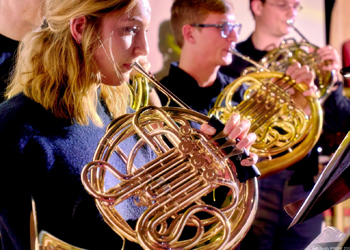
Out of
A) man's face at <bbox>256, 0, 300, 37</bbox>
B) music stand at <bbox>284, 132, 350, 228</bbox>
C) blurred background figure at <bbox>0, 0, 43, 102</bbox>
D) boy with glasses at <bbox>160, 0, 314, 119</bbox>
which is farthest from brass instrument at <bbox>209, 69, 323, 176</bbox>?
blurred background figure at <bbox>0, 0, 43, 102</bbox>

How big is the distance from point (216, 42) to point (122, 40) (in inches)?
29.4

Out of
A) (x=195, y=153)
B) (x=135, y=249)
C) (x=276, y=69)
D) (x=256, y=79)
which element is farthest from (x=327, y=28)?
(x=135, y=249)

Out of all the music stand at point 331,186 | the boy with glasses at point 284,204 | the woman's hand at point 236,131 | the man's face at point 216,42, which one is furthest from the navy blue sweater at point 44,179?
the boy with glasses at point 284,204

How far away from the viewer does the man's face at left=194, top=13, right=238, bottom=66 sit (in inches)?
66.3

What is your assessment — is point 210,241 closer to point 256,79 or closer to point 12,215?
point 12,215

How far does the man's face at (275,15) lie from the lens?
6.59 ft

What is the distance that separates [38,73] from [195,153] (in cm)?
48

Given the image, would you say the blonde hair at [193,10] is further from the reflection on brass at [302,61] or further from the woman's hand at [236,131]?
the woman's hand at [236,131]

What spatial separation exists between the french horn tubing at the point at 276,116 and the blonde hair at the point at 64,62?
2.13 ft

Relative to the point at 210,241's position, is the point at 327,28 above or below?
below

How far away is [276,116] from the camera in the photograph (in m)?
1.56

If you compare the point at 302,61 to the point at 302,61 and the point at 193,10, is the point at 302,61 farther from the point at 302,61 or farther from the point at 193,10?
the point at 193,10

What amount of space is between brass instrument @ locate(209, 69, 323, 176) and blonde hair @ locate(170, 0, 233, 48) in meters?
0.33

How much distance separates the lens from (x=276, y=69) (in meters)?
1.76
